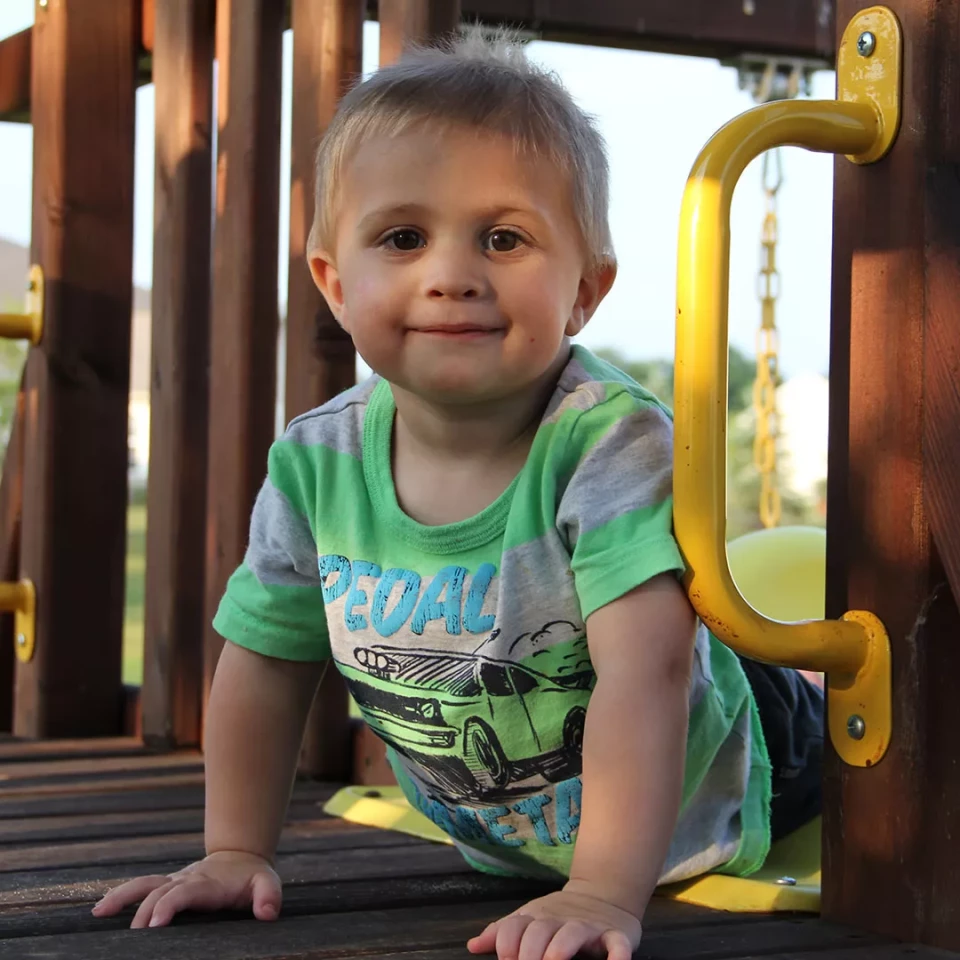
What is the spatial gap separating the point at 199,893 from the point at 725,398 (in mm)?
674

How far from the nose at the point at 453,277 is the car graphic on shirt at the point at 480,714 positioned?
356 millimetres

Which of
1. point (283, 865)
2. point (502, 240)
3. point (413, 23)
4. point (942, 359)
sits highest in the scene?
point (413, 23)

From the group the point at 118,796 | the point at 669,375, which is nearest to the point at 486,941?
the point at 118,796

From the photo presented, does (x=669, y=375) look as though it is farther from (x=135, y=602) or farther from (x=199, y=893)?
(x=199, y=893)

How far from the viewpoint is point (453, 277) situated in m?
1.37

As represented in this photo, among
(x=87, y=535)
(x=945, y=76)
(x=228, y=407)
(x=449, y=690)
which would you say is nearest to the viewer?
(x=945, y=76)

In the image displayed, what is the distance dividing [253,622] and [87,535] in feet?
4.43

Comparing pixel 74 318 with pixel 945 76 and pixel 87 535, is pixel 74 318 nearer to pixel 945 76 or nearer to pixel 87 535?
pixel 87 535

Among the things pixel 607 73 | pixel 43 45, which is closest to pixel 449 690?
pixel 43 45

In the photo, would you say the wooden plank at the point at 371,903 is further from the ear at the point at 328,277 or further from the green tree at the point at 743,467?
the green tree at the point at 743,467

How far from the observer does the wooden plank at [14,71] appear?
341 centimetres

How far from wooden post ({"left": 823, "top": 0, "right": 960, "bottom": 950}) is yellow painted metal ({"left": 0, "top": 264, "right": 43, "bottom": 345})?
1.94 metres

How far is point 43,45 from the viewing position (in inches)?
118

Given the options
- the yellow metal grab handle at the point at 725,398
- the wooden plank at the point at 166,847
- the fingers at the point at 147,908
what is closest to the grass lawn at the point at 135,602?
the wooden plank at the point at 166,847
